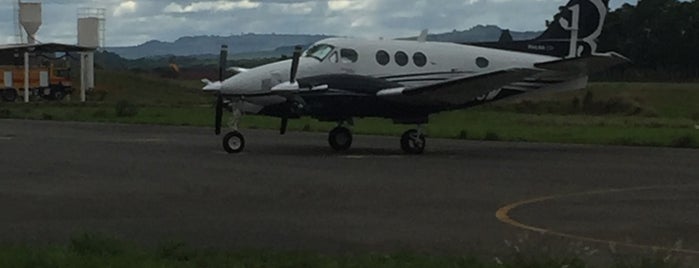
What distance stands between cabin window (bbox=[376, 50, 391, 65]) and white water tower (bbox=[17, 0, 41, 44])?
175 feet

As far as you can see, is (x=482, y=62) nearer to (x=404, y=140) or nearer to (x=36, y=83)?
(x=404, y=140)

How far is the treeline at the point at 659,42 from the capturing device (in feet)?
296

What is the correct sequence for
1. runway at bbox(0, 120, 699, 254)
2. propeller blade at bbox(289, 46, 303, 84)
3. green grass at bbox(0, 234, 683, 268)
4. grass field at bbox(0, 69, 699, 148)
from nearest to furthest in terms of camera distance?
green grass at bbox(0, 234, 683, 268)
runway at bbox(0, 120, 699, 254)
propeller blade at bbox(289, 46, 303, 84)
grass field at bbox(0, 69, 699, 148)

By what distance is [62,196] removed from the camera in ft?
50.3

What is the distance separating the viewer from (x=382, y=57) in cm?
2453

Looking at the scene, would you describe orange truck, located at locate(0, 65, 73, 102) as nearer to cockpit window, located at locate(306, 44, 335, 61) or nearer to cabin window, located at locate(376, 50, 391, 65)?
cockpit window, located at locate(306, 44, 335, 61)

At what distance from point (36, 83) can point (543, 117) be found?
32519 millimetres

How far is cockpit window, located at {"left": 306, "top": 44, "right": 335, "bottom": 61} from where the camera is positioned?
2425 centimetres

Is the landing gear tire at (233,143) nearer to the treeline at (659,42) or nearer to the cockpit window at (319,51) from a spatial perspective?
→ the cockpit window at (319,51)

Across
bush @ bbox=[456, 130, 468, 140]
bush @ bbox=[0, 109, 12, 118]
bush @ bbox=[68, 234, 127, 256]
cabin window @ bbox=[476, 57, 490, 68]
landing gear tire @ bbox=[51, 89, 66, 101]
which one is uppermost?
cabin window @ bbox=[476, 57, 490, 68]

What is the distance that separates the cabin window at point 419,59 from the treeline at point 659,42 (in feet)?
214

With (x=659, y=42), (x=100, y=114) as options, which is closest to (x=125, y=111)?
(x=100, y=114)

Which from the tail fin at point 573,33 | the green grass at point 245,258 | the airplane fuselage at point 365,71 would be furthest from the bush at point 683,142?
the green grass at point 245,258

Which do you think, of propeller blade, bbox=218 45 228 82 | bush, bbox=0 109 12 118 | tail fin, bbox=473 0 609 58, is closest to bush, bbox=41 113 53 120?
bush, bbox=0 109 12 118
